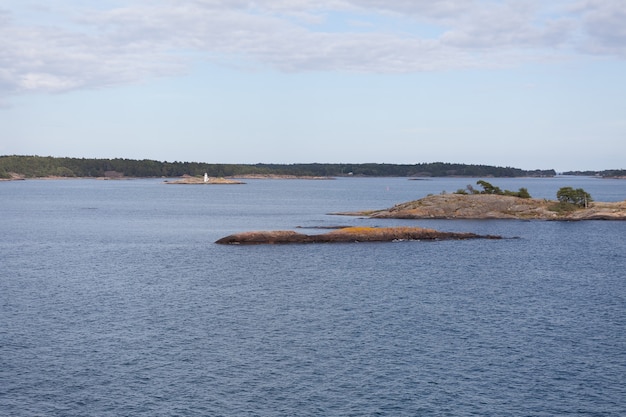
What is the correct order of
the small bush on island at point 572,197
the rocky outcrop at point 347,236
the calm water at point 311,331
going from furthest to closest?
1. the small bush on island at point 572,197
2. the rocky outcrop at point 347,236
3. the calm water at point 311,331

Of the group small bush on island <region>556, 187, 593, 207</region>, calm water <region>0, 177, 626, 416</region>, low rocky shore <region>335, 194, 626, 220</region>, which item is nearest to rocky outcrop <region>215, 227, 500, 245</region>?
calm water <region>0, 177, 626, 416</region>

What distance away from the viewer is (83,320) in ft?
174

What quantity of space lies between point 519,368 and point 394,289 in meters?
25.4

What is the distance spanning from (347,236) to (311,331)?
55.3 metres

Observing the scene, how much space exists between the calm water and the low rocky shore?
46220 mm

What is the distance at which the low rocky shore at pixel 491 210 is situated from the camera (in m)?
143

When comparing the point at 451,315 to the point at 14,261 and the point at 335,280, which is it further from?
the point at 14,261

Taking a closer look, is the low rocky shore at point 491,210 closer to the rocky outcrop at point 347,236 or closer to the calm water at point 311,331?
the rocky outcrop at point 347,236

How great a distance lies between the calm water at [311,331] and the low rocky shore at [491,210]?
46220mm

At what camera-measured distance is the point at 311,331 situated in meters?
50.8

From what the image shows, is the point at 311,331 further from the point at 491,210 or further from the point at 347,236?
the point at 491,210

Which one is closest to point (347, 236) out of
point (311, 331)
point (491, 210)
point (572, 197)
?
point (491, 210)

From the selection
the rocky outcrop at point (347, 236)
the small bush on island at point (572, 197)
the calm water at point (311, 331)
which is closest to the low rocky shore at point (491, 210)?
the small bush on island at point (572, 197)

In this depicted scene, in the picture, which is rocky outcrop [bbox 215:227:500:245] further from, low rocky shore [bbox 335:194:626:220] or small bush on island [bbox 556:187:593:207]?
small bush on island [bbox 556:187:593:207]
